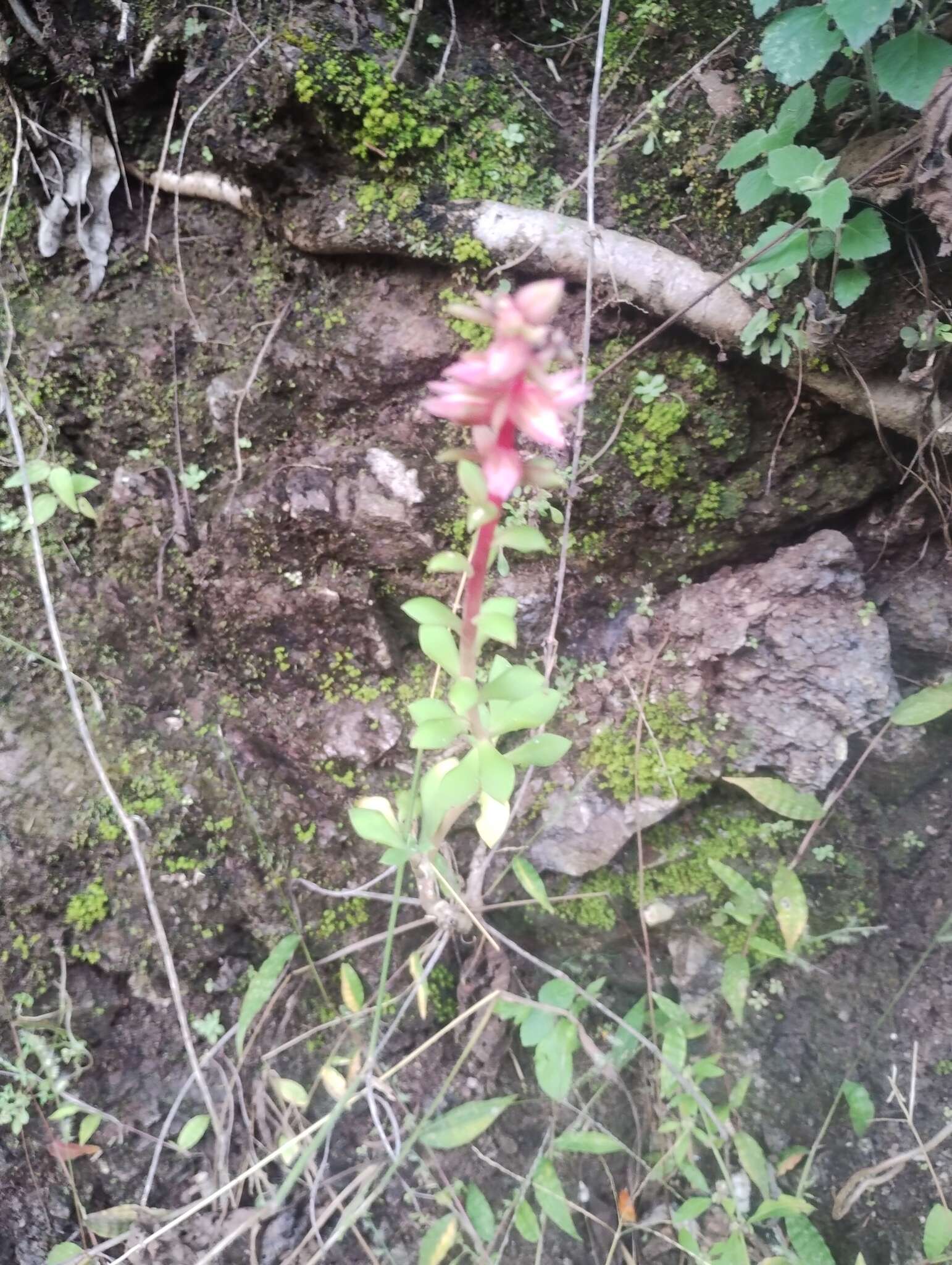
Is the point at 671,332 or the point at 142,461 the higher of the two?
the point at 671,332

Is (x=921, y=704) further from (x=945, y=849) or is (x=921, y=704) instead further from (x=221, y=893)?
(x=221, y=893)

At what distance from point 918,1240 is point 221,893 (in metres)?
1.79

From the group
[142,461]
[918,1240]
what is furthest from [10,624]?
[918,1240]

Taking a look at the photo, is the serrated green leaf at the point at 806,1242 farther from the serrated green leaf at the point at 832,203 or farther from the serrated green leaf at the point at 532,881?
the serrated green leaf at the point at 832,203

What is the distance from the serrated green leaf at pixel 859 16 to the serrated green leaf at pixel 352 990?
2.15m

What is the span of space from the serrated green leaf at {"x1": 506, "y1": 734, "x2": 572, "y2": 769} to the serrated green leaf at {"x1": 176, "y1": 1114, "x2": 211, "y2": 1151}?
1.17m

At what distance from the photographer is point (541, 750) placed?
4.85 ft

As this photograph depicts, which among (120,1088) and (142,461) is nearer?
(120,1088)

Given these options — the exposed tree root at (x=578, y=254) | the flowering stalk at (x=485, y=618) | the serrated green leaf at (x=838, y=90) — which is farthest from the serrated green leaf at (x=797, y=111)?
the flowering stalk at (x=485, y=618)

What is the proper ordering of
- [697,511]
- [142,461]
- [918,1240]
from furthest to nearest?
[142,461], [697,511], [918,1240]

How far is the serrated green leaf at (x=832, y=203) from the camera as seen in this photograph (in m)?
1.43

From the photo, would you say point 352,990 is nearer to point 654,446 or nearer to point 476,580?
point 476,580

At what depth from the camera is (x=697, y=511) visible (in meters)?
1.93

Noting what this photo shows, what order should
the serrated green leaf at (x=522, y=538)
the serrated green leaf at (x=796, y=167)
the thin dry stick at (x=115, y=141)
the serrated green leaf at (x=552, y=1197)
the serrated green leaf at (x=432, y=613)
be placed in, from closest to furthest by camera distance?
the serrated green leaf at (x=522, y=538), the serrated green leaf at (x=432, y=613), the serrated green leaf at (x=796, y=167), the serrated green leaf at (x=552, y=1197), the thin dry stick at (x=115, y=141)
